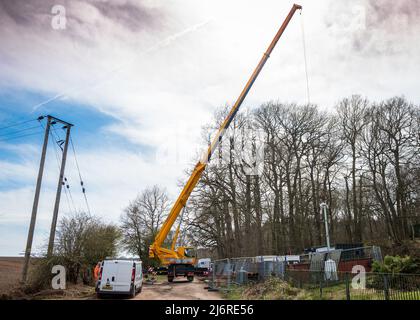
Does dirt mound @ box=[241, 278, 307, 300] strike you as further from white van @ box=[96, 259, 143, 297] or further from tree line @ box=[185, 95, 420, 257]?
tree line @ box=[185, 95, 420, 257]

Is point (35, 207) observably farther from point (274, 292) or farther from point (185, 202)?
point (274, 292)

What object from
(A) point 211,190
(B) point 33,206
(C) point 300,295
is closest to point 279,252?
(A) point 211,190

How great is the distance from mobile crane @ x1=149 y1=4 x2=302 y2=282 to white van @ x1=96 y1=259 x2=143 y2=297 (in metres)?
9.50

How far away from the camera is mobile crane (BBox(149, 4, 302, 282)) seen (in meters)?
21.9

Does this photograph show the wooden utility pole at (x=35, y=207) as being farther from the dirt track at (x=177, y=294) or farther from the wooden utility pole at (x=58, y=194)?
the dirt track at (x=177, y=294)

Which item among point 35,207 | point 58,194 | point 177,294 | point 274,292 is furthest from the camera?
point 58,194

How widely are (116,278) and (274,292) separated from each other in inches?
291

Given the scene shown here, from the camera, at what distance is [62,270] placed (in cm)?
1905

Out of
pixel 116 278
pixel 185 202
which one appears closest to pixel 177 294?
pixel 116 278

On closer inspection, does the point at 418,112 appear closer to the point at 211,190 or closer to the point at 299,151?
the point at 299,151

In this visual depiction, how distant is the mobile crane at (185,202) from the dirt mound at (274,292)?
9942 mm

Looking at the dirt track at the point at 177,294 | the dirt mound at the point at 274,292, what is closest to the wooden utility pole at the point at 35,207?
the dirt track at the point at 177,294

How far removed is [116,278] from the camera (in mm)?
15758

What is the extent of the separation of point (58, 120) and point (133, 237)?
31820 mm
